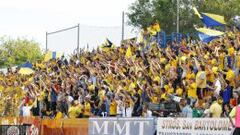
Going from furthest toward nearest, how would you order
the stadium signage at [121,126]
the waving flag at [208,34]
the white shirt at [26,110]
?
the white shirt at [26,110]
the waving flag at [208,34]
the stadium signage at [121,126]

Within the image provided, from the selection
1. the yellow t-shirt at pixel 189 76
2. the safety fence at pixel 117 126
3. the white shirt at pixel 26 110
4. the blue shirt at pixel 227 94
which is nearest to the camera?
the safety fence at pixel 117 126

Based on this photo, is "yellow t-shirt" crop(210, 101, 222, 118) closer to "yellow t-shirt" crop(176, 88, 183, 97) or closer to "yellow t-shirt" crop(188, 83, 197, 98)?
"yellow t-shirt" crop(188, 83, 197, 98)

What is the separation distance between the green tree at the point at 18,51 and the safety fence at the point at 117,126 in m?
55.4

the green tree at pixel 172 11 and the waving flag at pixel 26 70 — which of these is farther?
the green tree at pixel 172 11

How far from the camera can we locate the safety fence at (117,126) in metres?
17.8

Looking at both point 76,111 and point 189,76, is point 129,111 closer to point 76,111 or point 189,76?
point 189,76

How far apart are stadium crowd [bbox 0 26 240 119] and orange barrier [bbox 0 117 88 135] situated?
783 mm

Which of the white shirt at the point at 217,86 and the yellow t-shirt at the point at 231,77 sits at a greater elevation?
the yellow t-shirt at the point at 231,77

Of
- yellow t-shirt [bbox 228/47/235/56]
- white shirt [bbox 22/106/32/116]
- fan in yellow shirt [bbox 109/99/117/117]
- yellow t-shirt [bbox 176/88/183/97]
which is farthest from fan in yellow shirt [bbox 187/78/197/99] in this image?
white shirt [bbox 22/106/32/116]

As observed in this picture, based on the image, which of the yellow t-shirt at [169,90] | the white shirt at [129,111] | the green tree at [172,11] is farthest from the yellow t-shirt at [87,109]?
the green tree at [172,11]

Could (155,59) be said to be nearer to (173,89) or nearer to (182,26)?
(173,89)

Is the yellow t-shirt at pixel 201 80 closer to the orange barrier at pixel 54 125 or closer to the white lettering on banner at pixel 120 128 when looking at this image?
the white lettering on banner at pixel 120 128

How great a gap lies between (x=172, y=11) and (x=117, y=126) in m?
36.5

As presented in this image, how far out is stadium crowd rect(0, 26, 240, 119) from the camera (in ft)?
68.7
